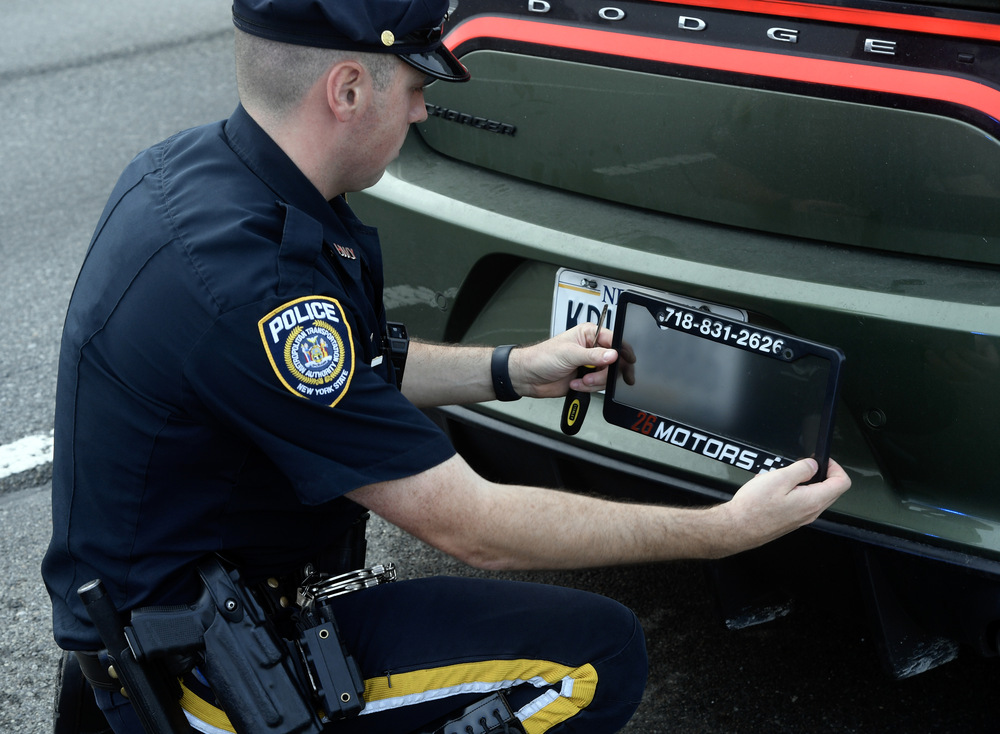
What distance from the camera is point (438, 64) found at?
170 centimetres

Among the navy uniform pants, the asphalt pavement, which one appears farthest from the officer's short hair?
the asphalt pavement

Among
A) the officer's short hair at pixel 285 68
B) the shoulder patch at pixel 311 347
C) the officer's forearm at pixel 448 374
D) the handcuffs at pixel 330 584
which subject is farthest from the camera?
the officer's forearm at pixel 448 374

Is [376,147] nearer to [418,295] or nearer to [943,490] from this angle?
[418,295]

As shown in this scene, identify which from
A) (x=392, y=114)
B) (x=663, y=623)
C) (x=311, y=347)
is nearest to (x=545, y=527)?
(x=311, y=347)

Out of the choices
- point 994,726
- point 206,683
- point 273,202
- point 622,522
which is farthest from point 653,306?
point 994,726

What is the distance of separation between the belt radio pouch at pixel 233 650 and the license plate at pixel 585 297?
0.79m

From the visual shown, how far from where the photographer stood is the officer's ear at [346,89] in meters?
1.59

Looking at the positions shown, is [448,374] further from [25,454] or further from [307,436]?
[25,454]

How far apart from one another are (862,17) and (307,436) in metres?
1.10

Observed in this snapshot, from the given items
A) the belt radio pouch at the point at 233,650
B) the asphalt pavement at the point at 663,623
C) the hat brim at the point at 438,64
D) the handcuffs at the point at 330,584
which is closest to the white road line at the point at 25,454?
the asphalt pavement at the point at 663,623

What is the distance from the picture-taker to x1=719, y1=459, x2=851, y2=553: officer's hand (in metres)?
1.67

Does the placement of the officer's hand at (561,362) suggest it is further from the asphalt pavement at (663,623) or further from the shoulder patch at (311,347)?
the shoulder patch at (311,347)

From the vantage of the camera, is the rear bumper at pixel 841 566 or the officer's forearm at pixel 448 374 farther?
the officer's forearm at pixel 448 374

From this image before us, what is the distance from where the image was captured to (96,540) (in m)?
1.65
